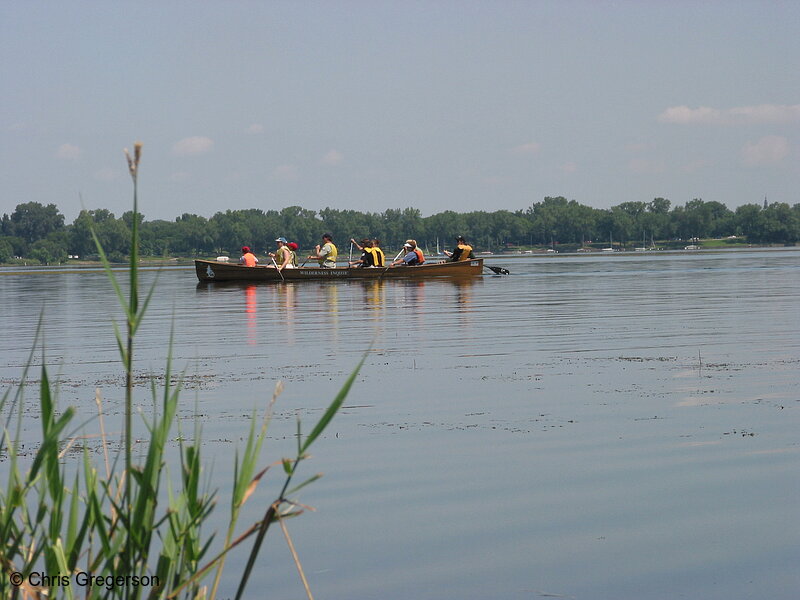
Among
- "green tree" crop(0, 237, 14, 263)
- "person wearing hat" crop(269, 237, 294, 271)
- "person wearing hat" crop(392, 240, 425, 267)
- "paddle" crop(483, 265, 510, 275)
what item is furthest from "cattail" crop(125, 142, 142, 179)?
"green tree" crop(0, 237, 14, 263)

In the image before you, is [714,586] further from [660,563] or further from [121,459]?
[121,459]

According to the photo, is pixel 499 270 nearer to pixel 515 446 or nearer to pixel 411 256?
pixel 411 256

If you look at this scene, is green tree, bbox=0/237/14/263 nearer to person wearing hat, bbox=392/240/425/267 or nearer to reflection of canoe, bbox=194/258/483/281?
reflection of canoe, bbox=194/258/483/281

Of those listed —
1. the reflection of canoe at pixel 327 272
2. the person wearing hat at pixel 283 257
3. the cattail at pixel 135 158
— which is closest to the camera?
the cattail at pixel 135 158

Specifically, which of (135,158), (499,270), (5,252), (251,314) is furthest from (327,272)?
(5,252)

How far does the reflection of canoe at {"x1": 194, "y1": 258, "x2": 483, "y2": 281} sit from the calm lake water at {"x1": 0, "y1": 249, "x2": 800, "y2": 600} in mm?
20397

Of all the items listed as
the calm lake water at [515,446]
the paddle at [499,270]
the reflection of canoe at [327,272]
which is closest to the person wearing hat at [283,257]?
the reflection of canoe at [327,272]

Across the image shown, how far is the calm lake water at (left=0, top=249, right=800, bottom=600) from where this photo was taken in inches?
219

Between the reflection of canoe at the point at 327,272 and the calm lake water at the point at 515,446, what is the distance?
20397 millimetres

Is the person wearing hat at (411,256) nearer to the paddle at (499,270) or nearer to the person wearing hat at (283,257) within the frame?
the person wearing hat at (283,257)

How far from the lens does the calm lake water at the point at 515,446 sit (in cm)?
557

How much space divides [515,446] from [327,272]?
105 ft

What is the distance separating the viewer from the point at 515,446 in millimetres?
8438

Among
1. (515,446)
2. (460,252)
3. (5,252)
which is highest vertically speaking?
(460,252)
